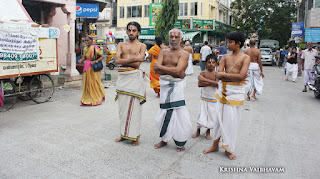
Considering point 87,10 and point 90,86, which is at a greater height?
point 87,10

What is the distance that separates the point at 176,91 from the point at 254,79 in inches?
208

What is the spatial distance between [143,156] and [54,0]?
7900mm

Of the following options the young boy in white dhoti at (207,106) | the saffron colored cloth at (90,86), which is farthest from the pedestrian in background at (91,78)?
the young boy in white dhoti at (207,106)

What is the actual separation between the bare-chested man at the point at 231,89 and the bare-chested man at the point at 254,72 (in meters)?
4.67

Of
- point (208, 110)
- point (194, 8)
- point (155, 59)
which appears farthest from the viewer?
point (194, 8)

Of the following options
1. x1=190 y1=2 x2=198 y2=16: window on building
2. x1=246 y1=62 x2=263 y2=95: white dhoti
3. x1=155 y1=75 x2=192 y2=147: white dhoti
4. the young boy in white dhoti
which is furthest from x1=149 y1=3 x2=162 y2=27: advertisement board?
x1=155 y1=75 x2=192 y2=147: white dhoti

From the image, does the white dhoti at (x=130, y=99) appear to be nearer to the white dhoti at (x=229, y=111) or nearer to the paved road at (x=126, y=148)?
the paved road at (x=126, y=148)

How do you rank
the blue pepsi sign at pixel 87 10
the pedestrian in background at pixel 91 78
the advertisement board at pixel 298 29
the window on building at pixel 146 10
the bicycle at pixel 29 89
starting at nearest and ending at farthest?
the bicycle at pixel 29 89
the pedestrian in background at pixel 91 78
the blue pepsi sign at pixel 87 10
the advertisement board at pixel 298 29
the window on building at pixel 146 10

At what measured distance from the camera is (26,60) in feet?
23.0

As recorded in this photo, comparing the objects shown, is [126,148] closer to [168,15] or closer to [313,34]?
[313,34]

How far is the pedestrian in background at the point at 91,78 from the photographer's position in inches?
297

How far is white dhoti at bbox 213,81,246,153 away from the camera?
3.96m

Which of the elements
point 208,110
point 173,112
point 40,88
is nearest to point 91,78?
point 40,88

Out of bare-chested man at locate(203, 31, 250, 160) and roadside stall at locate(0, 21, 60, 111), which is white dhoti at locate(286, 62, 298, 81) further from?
bare-chested man at locate(203, 31, 250, 160)
